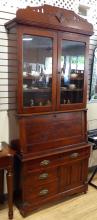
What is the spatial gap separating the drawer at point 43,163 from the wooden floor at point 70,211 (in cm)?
55

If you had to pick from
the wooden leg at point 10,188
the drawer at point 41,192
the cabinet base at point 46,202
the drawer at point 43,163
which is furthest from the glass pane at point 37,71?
the cabinet base at point 46,202

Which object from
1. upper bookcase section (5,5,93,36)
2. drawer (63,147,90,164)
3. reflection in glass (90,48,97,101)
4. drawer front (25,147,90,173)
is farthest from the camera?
reflection in glass (90,48,97,101)

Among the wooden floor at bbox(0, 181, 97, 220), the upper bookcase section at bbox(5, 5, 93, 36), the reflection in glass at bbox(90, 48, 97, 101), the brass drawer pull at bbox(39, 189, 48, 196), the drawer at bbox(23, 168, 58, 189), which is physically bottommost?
the wooden floor at bbox(0, 181, 97, 220)

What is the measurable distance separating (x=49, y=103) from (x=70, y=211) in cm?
132

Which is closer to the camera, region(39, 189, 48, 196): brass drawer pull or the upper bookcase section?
the upper bookcase section

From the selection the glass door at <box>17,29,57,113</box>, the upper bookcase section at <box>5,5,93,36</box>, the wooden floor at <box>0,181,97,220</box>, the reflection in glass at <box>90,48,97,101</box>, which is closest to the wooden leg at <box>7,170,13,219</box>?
the wooden floor at <box>0,181,97,220</box>

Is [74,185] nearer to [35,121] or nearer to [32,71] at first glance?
[35,121]

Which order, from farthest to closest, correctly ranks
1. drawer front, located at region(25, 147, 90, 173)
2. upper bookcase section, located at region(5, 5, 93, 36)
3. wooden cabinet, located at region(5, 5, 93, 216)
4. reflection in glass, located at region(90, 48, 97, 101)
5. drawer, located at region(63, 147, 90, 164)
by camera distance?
reflection in glass, located at region(90, 48, 97, 101) < drawer, located at region(63, 147, 90, 164) < drawer front, located at region(25, 147, 90, 173) < wooden cabinet, located at region(5, 5, 93, 216) < upper bookcase section, located at region(5, 5, 93, 36)

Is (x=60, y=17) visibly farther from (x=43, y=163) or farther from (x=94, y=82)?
(x=43, y=163)

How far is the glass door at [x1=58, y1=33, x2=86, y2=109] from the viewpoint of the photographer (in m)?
2.71

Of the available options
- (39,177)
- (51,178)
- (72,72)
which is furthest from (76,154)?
(72,72)

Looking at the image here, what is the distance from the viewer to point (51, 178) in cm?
275

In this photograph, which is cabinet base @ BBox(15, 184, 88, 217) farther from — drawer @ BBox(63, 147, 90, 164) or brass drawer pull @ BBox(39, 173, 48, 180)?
drawer @ BBox(63, 147, 90, 164)

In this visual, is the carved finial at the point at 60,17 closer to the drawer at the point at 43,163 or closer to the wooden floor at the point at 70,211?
the drawer at the point at 43,163
